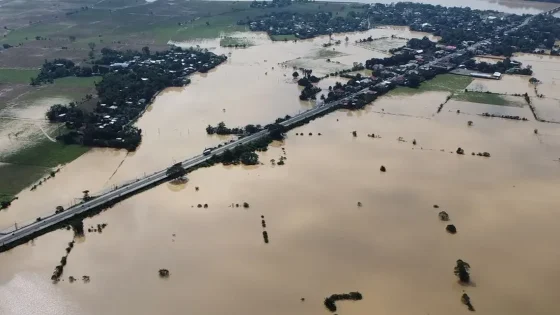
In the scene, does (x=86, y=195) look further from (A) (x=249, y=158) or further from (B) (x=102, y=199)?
(A) (x=249, y=158)

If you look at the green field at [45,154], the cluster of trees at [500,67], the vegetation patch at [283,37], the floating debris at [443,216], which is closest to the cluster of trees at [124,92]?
the green field at [45,154]

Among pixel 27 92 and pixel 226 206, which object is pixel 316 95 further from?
pixel 27 92

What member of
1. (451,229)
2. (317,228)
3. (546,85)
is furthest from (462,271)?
(546,85)

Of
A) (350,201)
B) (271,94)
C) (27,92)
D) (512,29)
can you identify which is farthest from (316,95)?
(512,29)

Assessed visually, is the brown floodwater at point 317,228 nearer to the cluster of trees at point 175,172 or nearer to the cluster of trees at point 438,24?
the cluster of trees at point 175,172

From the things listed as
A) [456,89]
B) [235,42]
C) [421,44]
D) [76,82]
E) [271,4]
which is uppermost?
[271,4]
